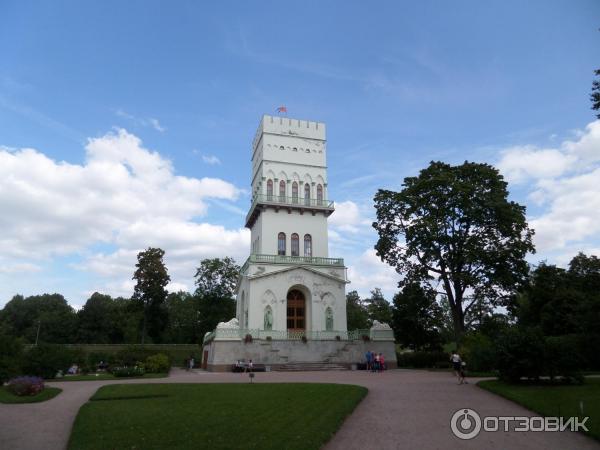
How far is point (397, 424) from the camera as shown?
460 inches

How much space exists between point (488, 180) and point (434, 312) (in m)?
11.5

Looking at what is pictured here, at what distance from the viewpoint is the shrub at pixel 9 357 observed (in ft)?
68.5

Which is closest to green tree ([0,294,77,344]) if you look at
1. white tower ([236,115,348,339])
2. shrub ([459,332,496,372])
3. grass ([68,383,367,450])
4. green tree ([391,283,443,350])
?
white tower ([236,115,348,339])

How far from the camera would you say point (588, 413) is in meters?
11.5

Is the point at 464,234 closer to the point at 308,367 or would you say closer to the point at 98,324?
the point at 308,367

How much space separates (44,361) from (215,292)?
3224 centimetres

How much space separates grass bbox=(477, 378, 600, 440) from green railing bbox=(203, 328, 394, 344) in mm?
16085

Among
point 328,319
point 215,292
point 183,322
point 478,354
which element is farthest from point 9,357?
point 183,322

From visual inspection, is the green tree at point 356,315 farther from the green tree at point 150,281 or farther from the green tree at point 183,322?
the green tree at point 150,281

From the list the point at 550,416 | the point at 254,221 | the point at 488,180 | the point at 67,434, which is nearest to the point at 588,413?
the point at 550,416

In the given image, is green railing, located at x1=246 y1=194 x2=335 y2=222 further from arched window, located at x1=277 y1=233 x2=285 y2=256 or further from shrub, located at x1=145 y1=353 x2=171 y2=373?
shrub, located at x1=145 y1=353 x2=171 y2=373

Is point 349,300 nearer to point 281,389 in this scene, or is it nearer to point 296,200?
point 296,200

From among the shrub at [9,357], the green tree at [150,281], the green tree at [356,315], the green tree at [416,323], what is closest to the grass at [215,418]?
the shrub at [9,357]

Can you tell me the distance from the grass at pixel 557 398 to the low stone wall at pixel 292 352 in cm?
1581
